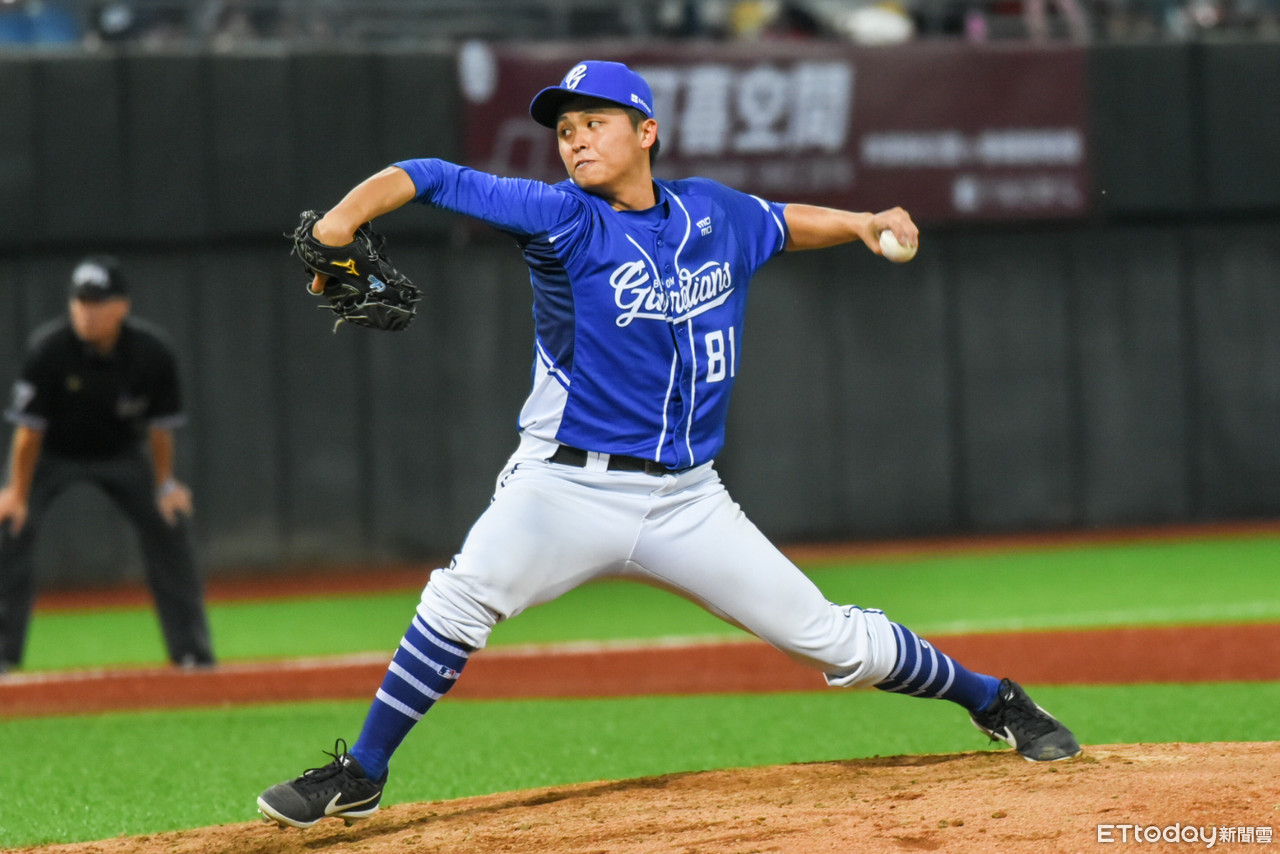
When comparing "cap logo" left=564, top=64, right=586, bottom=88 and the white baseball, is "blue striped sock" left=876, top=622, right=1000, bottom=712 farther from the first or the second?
"cap logo" left=564, top=64, right=586, bottom=88

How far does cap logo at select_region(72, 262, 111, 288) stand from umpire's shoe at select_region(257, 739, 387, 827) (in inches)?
161

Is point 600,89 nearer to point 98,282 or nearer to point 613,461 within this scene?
point 613,461

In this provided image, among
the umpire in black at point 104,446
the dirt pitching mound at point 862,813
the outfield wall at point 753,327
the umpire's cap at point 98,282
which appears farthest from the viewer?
the outfield wall at point 753,327

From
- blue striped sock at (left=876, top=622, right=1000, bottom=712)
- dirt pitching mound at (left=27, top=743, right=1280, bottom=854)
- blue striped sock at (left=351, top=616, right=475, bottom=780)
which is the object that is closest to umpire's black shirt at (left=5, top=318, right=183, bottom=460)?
dirt pitching mound at (left=27, top=743, right=1280, bottom=854)

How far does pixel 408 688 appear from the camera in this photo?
12.8 ft

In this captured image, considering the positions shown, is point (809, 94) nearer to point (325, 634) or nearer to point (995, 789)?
point (325, 634)

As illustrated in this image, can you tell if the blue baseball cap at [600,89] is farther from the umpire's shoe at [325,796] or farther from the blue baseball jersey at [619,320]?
the umpire's shoe at [325,796]

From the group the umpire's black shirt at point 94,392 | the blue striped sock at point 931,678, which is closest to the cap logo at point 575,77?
the blue striped sock at point 931,678

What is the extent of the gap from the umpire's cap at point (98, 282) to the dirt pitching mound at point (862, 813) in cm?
379

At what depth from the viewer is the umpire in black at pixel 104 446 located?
7473 mm

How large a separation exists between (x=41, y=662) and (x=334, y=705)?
2632mm

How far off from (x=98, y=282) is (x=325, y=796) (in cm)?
421

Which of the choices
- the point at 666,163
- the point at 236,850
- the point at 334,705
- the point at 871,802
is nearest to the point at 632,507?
the point at 871,802

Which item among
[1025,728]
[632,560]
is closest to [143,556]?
[632,560]
